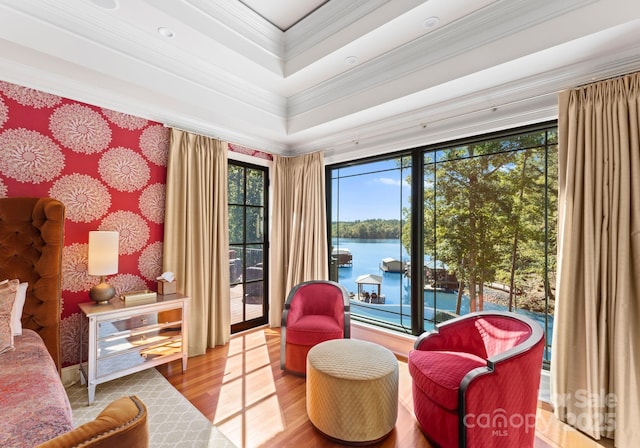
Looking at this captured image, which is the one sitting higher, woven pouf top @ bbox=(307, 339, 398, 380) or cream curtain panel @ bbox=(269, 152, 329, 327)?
cream curtain panel @ bbox=(269, 152, 329, 327)

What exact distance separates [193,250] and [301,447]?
2223 mm

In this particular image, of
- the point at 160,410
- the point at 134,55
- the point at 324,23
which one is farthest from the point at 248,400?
the point at 324,23

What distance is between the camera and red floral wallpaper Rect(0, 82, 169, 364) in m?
2.35

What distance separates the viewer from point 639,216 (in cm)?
195

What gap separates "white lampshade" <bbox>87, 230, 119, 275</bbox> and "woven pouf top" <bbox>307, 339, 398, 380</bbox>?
1.85 metres

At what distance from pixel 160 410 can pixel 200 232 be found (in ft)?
5.60

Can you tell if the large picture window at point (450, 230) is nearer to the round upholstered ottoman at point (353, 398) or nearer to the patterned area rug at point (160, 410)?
the round upholstered ottoman at point (353, 398)

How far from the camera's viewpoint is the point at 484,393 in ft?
5.47

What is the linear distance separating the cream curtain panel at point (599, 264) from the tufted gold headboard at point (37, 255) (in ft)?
12.7

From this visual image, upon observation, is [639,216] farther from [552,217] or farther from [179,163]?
[179,163]

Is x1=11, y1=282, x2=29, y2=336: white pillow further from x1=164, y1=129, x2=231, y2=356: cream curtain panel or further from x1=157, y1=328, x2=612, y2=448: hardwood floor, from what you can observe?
x1=157, y1=328, x2=612, y2=448: hardwood floor

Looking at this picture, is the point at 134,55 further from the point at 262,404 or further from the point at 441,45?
the point at 262,404

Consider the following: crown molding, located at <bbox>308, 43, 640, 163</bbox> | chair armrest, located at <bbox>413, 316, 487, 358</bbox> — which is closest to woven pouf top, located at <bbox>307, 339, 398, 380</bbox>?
chair armrest, located at <bbox>413, 316, 487, 358</bbox>

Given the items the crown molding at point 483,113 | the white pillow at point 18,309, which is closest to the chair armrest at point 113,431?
the white pillow at point 18,309
